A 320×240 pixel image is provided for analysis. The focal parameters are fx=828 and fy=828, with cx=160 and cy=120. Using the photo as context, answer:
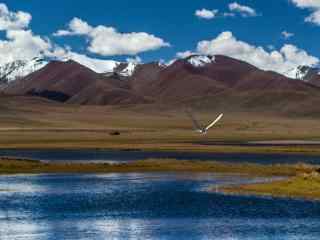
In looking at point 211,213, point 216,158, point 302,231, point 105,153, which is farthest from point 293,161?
point 302,231

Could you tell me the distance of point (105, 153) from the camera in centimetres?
10812

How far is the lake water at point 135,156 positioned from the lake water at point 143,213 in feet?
90.3

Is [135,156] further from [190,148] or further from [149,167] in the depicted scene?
[149,167]

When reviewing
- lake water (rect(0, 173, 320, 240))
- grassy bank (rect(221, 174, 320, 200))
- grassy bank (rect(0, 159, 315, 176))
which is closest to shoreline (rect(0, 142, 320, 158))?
grassy bank (rect(0, 159, 315, 176))

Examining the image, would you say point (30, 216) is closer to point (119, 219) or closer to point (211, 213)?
point (119, 219)

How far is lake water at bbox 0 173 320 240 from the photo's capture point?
41062 millimetres

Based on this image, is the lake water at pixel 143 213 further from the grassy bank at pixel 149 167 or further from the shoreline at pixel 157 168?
the grassy bank at pixel 149 167

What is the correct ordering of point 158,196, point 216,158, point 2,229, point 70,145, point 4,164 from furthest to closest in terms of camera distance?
point 70,145
point 216,158
point 4,164
point 158,196
point 2,229

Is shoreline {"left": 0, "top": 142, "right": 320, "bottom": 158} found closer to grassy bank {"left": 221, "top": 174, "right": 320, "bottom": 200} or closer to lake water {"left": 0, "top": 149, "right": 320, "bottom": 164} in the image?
lake water {"left": 0, "top": 149, "right": 320, "bottom": 164}

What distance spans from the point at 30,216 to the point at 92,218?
3.52 m

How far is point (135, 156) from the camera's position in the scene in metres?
101

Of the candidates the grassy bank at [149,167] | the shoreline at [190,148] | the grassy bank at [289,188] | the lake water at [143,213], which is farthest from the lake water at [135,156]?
the grassy bank at [289,188]

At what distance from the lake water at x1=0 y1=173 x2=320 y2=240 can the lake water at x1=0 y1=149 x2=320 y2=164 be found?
90.3ft

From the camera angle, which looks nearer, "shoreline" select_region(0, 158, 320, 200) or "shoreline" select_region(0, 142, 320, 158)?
"shoreline" select_region(0, 158, 320, 200)
